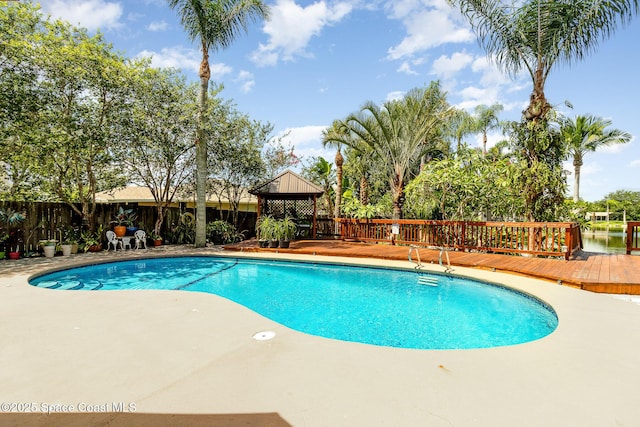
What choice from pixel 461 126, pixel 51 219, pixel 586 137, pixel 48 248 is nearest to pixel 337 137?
pixel 51 219

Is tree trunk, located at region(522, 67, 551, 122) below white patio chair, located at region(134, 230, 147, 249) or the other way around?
the other way around

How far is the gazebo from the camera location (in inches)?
506

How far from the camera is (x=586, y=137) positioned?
20.4m

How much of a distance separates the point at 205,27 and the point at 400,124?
310 inches

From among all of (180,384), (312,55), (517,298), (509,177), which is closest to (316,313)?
(180,384)

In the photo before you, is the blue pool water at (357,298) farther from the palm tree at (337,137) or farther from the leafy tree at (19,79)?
the palm tree at (337,137)

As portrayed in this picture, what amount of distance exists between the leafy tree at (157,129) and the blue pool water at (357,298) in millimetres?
3903

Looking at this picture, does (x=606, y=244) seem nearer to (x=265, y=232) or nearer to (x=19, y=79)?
(x=265, y=232)

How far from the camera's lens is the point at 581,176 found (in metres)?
21.2

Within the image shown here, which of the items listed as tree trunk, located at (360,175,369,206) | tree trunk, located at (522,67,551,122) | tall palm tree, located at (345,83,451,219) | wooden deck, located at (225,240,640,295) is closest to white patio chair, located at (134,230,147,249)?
wooden deck, located at (225,240,640,295)

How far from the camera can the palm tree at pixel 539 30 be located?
8.19 m

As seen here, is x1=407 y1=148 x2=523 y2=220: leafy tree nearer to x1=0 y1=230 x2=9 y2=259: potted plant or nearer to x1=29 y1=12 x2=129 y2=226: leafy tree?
x1=29 y1=12 x2=129 y2=226: leafy tree

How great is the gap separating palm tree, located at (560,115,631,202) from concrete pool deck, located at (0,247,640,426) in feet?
71.0

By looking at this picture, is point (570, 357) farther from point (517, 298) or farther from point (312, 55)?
point (312, 55)
